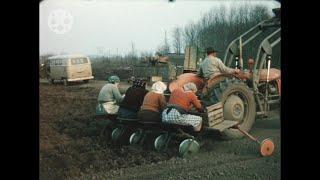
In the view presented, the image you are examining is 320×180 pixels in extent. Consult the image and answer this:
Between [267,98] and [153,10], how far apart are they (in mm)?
1320

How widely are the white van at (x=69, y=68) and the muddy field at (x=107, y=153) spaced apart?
0.07 m

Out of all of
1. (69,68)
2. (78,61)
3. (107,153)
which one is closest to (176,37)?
(78,61)

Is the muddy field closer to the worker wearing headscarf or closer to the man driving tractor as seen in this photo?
the worker wearing headscarf

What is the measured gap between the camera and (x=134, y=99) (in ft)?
15.4

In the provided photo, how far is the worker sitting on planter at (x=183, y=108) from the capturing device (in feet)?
15.1

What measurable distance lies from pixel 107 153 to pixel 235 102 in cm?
126

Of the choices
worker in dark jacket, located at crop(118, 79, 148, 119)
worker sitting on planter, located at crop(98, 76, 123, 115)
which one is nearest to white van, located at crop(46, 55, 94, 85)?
worker sitting on planter, located at crop(98, 76, 123, 115)

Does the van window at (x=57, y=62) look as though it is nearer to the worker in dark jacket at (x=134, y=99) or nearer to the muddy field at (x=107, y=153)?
the muddy field at (x=107, y=153)

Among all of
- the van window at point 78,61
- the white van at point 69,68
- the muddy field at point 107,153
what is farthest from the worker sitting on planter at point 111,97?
the van window at point 78,61
